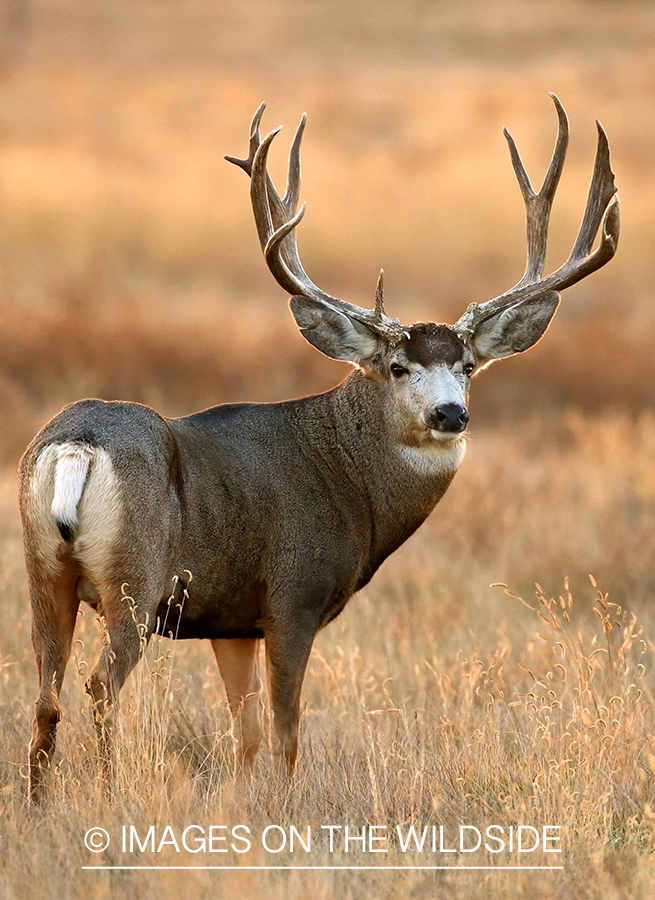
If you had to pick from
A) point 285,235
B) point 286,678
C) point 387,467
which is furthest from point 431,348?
point 286,678

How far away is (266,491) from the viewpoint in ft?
18.3

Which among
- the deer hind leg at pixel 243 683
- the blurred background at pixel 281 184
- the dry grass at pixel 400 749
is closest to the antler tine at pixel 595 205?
the dry grass at pixel 400 749

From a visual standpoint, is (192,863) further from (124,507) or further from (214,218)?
(214,218)

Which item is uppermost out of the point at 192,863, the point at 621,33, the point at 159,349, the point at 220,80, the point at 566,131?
the point at 621,33

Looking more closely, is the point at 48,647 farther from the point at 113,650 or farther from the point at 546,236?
the point at 546,236

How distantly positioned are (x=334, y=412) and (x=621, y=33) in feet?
167

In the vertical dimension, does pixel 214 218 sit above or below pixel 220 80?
below

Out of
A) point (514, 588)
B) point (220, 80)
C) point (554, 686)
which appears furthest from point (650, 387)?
point (220, 80)

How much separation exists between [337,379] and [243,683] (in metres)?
10.7

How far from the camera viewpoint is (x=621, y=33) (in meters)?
53.2

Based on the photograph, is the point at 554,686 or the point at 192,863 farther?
the point at 554,686

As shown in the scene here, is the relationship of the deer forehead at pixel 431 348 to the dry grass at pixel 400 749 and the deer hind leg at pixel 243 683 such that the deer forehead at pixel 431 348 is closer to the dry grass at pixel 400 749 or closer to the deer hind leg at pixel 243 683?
the dry grass at pixel 400 749

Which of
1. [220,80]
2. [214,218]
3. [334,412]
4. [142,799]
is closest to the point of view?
[142,799]

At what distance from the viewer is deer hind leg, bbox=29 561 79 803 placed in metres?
4.88
